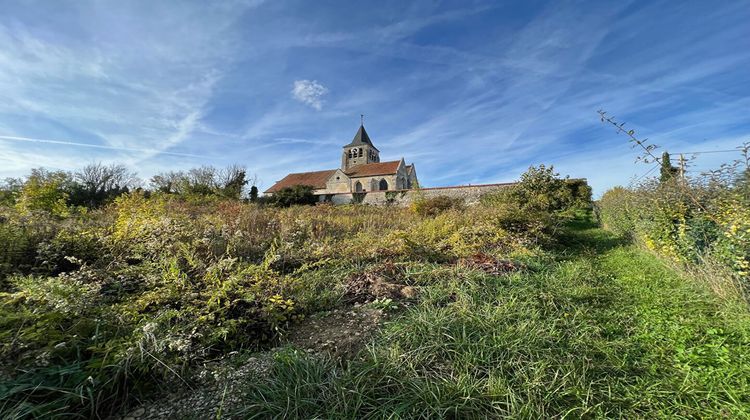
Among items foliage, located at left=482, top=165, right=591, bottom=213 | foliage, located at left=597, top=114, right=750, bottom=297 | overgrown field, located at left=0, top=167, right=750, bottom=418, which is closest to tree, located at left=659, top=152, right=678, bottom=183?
foliage, located at left=597, top=114, right=750, bottom=297

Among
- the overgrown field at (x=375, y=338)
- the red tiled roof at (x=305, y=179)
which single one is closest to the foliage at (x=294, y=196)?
the red tiled roof at (x=305, y=179)

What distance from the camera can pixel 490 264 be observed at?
449 centimetres

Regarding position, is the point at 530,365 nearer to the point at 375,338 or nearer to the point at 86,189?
the point at 375,338

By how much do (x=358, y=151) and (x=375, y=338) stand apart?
154ft

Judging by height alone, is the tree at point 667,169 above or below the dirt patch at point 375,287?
above

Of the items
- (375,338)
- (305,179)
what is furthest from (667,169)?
(305,179)

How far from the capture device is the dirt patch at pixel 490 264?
14.1ft

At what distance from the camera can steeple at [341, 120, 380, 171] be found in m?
47.8

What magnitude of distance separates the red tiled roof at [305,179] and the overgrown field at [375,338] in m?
34.8

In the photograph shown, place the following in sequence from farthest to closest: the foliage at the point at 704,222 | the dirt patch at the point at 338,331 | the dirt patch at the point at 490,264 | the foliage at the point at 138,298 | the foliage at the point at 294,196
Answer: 1. the foliage at the point at 294,196
2. the dirt patch at the point at 490,264
3. the foliage at the point at 704,222
4. the dirt patch at the point at 338,331
5. the foliage at the point at 138,298

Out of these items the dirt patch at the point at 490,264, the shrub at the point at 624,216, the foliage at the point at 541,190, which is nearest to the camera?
the dirt patch at the point at 490,264

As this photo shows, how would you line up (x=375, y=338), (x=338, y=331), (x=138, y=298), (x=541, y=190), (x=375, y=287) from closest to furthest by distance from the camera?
→ (x=375, y=338), (x=338, y=331), (x=138, y=298), (x=375, y=287), (x=541, y=190)

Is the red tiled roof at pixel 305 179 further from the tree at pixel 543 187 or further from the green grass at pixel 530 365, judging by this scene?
the green grass at pixel 530 365

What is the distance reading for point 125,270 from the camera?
3.27 meters
